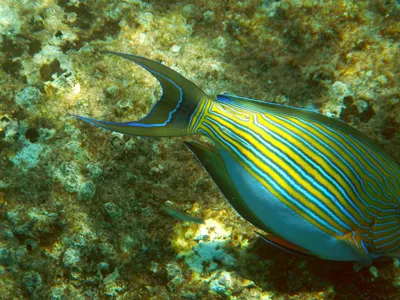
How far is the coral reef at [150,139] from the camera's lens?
1977mm

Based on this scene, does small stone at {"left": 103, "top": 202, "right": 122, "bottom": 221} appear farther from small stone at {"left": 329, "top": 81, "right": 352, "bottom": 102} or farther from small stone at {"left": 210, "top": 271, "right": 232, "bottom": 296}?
small stone at {"left": 329, "top": 81, "right": 352, "bottom": 102}

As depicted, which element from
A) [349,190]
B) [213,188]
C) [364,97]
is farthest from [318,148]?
[364,97]

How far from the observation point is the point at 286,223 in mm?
1503

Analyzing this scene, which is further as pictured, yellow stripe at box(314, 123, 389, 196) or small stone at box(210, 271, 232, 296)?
small stone at box(210, 271, 232, 296)

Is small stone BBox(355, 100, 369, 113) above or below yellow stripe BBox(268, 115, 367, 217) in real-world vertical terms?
above

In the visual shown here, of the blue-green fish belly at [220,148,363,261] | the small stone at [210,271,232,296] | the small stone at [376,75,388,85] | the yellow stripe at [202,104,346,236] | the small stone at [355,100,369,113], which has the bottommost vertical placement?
the small stone at [210,271,232,296]

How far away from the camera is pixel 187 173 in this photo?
2287 mm

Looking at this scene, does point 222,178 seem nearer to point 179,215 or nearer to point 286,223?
point 286,223

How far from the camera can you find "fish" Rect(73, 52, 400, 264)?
1492mm

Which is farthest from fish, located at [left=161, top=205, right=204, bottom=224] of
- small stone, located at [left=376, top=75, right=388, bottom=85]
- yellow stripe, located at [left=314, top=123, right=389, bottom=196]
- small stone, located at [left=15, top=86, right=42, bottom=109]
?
small stone, located at [left=376, top=75, right=388, bottom=85]

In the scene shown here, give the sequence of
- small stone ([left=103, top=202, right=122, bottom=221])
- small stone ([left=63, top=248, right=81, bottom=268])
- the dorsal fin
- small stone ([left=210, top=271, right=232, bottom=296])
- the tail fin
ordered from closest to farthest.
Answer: the tail fin
the dorsal fin
small stone ([left=210, top=271, right=232, bottom=296])
small stone ([left=63, top=248, right=81, bottom=268])
small stone ([left=103, top=202, right=122, bottom=221])

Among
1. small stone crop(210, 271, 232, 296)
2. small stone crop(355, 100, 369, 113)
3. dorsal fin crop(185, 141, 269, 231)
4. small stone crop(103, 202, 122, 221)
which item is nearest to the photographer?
dorsal fin crop(185, 141, 269, 231)

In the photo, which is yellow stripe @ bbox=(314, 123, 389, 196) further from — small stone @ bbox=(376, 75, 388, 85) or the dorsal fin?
small stone @ bbox=(376, 75, 388, 85)

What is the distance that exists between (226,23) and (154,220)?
1.97 meters
